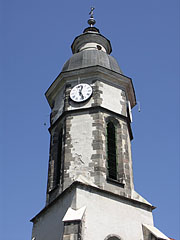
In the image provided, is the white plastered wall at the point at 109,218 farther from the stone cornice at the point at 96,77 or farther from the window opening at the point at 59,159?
the stone cornice at the point at 96,77

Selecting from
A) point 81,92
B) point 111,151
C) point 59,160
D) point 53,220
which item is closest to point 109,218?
point 53,220

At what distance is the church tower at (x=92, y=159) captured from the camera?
16.2 meters

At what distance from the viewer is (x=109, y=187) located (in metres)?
17.5

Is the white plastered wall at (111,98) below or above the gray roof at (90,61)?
below

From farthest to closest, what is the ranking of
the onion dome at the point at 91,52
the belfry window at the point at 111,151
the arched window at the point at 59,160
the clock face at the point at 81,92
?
1. the onion dome at the point at 91,52
2. the clock face at the point at 81,92
3. the arched window at the point at 59,160
4. the belfry window at the point at 111,151

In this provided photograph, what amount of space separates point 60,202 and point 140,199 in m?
3.42

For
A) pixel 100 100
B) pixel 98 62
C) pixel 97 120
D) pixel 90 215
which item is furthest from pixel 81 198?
pixel 98 62

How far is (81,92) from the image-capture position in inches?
803

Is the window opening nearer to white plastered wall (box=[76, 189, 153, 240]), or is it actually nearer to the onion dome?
white plastered wall (box=[76, 189, 153, 240])

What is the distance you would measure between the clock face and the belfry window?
68.3 inches

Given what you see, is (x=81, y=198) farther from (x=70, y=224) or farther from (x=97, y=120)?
(x=97, y=120)

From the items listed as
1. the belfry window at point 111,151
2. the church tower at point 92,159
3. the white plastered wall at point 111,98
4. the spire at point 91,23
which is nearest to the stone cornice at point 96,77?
the church tower at point 92,159

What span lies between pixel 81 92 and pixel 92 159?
3.79m

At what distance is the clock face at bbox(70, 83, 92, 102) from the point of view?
20172 millimetres
